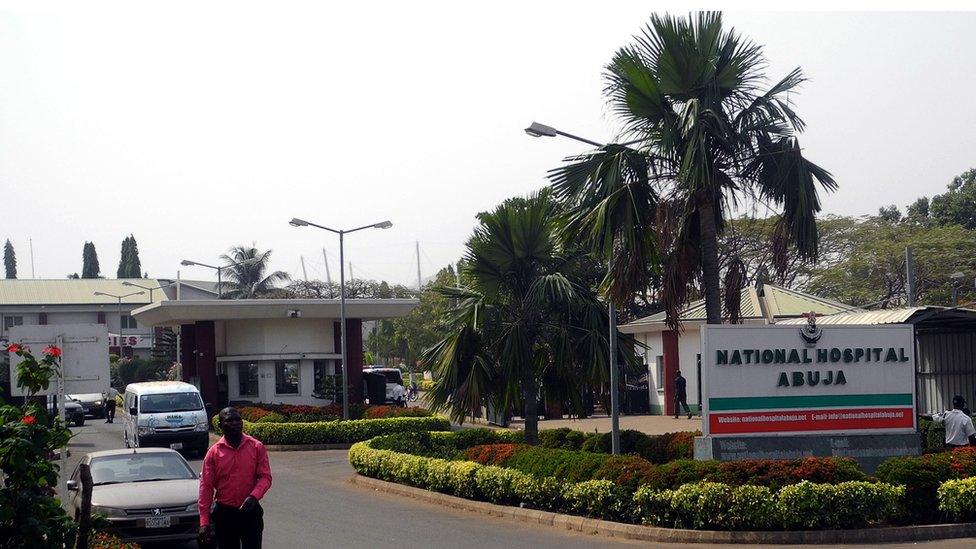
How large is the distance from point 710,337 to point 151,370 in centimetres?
5554

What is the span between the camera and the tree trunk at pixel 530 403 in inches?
845

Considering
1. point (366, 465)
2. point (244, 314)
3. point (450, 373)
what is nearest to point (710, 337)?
point (450, 373)

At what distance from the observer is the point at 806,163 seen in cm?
1789

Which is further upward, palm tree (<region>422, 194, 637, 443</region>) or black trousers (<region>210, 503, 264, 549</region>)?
palm tree (<region>422, 194, 637, 443</region>)

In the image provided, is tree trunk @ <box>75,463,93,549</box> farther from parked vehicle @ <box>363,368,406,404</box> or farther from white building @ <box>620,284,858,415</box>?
parked vehicle @ <box>363,368,406,404</box>

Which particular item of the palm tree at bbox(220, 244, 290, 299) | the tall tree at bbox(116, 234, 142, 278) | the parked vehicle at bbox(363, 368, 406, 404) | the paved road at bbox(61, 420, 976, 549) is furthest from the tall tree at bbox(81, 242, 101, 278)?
the paved road at bbox(61, 420, 976, 549)

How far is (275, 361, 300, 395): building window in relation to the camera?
137 ft

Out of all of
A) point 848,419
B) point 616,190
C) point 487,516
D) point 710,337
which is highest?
point 616,190

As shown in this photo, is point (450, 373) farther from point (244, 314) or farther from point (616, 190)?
point (244, 314)

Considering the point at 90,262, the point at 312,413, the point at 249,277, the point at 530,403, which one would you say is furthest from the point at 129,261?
the point at 530,403

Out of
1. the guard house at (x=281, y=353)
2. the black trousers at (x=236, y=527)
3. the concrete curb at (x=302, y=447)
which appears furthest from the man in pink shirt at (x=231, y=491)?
the guard house at (x=281, y=353)

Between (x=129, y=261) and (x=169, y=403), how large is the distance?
8189 cm

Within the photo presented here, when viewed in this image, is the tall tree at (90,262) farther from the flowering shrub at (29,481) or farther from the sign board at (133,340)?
the flowering shrub at (29,481)

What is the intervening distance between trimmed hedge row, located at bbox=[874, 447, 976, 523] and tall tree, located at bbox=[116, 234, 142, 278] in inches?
3970
